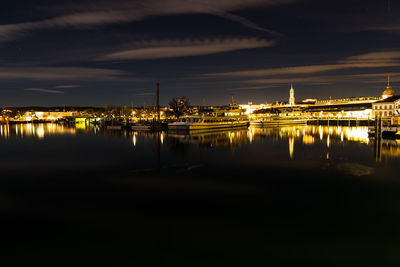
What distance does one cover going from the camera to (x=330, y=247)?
9.12m

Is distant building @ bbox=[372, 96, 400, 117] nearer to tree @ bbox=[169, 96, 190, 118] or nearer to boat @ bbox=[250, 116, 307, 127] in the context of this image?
boat @ bbox=[250, 116, 307, 127]

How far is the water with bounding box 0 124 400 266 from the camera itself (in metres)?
8.73

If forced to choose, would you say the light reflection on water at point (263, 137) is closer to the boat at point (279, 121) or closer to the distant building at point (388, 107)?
the boat at point (279, 121)

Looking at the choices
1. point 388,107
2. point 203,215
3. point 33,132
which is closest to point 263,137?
point 203,215

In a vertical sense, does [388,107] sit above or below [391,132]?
above

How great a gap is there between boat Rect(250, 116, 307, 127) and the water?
62.4 m

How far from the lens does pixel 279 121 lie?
9038cm

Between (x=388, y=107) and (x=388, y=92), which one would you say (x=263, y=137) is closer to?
(x=388, y=107)

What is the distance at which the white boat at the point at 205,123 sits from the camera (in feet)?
190

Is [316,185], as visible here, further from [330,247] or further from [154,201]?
[154,201]

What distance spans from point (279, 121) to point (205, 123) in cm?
3770

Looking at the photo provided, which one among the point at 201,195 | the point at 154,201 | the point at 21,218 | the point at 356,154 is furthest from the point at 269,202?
the point at 356,154

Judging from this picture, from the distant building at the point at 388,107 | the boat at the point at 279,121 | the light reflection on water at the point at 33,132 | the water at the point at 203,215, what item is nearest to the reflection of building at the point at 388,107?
the distant building at the point at 388,107

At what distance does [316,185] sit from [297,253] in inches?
344
